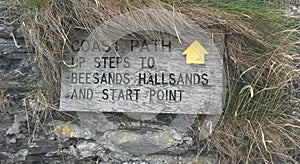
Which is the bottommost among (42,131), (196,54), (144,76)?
(42,131)

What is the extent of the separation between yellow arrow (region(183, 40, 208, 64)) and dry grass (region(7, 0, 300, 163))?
10cm

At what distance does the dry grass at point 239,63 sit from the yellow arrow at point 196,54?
0.10 metres

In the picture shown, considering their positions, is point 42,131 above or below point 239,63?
below

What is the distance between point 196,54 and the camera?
2.17m

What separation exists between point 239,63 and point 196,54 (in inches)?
8.9

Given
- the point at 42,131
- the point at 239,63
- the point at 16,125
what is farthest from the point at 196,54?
the point at 16,125

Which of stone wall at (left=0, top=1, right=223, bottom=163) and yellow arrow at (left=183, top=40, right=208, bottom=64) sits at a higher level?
yellow arrow at (left=183, top=40, right=208, bottom=64)

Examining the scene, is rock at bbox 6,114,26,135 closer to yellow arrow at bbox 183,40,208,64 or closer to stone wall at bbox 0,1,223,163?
stone wall at bbox 0,1,223,163

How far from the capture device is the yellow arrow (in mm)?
2170

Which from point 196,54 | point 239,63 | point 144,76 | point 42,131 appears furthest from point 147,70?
point 42,131

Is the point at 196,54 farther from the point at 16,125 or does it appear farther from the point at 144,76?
the point at 16,125

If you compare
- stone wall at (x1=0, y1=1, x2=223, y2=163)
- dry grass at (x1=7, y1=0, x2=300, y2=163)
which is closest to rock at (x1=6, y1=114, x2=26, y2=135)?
stone wall at (x1=0, y1=1, x2=223, y2=163)

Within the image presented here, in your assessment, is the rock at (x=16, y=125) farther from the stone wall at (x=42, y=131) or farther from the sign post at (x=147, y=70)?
the sign post at (x=147, y=70)

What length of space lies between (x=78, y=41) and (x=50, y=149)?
587 millimetres
